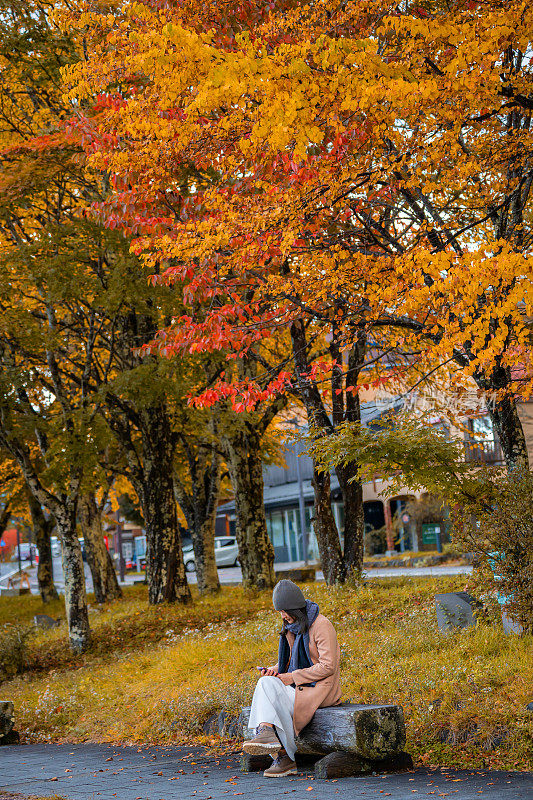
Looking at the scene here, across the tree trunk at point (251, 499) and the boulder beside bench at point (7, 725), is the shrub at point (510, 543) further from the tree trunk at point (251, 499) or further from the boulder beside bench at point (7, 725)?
the tree trunk at point (251, 499)

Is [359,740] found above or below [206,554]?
below

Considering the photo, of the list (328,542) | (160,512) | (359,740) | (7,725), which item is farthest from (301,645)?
(160,512)

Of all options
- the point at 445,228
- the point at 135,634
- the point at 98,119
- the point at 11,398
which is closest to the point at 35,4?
the point at 98,119

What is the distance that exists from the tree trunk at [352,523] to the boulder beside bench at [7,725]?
6657 mm

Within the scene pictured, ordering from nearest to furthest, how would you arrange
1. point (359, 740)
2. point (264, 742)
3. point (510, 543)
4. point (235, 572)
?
point (359, 740), point (264, 742), point (510, 543), point (235, 572)

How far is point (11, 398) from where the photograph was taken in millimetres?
15445

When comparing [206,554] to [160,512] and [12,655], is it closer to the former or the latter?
[160,512]

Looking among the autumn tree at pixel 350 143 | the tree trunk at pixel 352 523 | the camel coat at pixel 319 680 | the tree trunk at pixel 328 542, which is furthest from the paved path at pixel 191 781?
the tree trunk at pixel 352 523

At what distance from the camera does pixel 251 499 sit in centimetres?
1889

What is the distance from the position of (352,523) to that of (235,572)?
30645 mm

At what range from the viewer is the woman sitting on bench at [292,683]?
6609 mm

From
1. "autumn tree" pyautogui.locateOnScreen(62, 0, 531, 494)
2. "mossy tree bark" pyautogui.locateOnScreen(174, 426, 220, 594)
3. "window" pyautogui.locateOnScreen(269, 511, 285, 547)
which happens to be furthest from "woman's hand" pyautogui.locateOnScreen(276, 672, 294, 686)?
"window" pyautogui.locateOnScreen(269, 511, 285, 547)

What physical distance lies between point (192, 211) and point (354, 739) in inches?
271

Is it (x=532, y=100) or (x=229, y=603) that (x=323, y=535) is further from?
(x=532, y=100)
